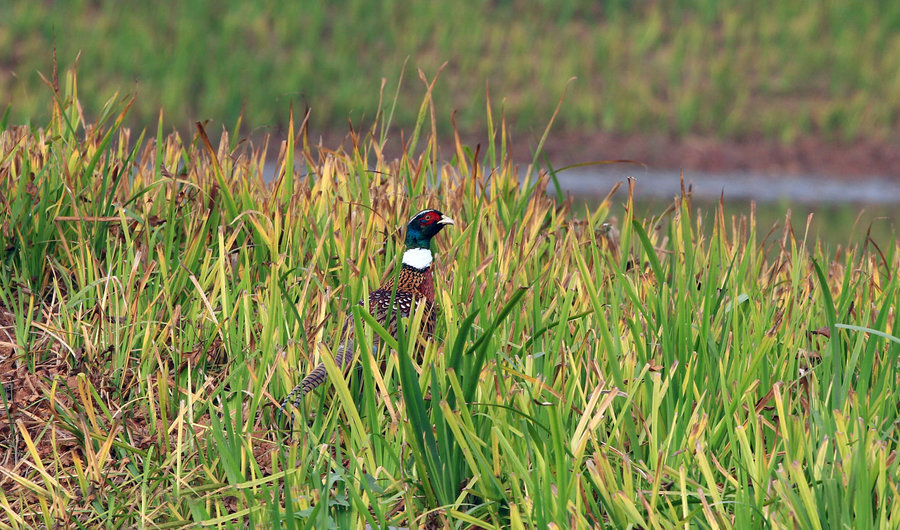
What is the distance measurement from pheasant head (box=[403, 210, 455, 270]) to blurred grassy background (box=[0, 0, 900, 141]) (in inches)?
404

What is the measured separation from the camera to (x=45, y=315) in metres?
2.91

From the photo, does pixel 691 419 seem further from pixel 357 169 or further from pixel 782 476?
pixel 357 169

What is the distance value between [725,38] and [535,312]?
15.2m

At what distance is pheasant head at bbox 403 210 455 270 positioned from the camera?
3.25 meters

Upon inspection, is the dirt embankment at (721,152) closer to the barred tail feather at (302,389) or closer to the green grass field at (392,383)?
the green grass field at (392,383)

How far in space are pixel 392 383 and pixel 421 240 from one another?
2.49 feet

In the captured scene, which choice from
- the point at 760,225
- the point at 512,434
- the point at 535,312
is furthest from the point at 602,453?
the point at 760,225

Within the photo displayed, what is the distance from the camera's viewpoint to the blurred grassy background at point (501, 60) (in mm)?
14281

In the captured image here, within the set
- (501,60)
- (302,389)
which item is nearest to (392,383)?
(302,389)

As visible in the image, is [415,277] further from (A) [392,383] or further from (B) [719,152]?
(B) [719,152]

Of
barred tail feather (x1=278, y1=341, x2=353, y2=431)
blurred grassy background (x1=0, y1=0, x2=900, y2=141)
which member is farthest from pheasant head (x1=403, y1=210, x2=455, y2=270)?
blurred grassy background (x1=0, y1=0, x2=900, y2=141)

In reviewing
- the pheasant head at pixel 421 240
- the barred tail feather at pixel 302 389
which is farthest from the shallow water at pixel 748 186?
the barred tail feather at pixel 302 389

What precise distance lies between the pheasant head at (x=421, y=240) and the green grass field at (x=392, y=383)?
0.07 meters

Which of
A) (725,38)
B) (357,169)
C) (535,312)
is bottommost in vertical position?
(535,312)
